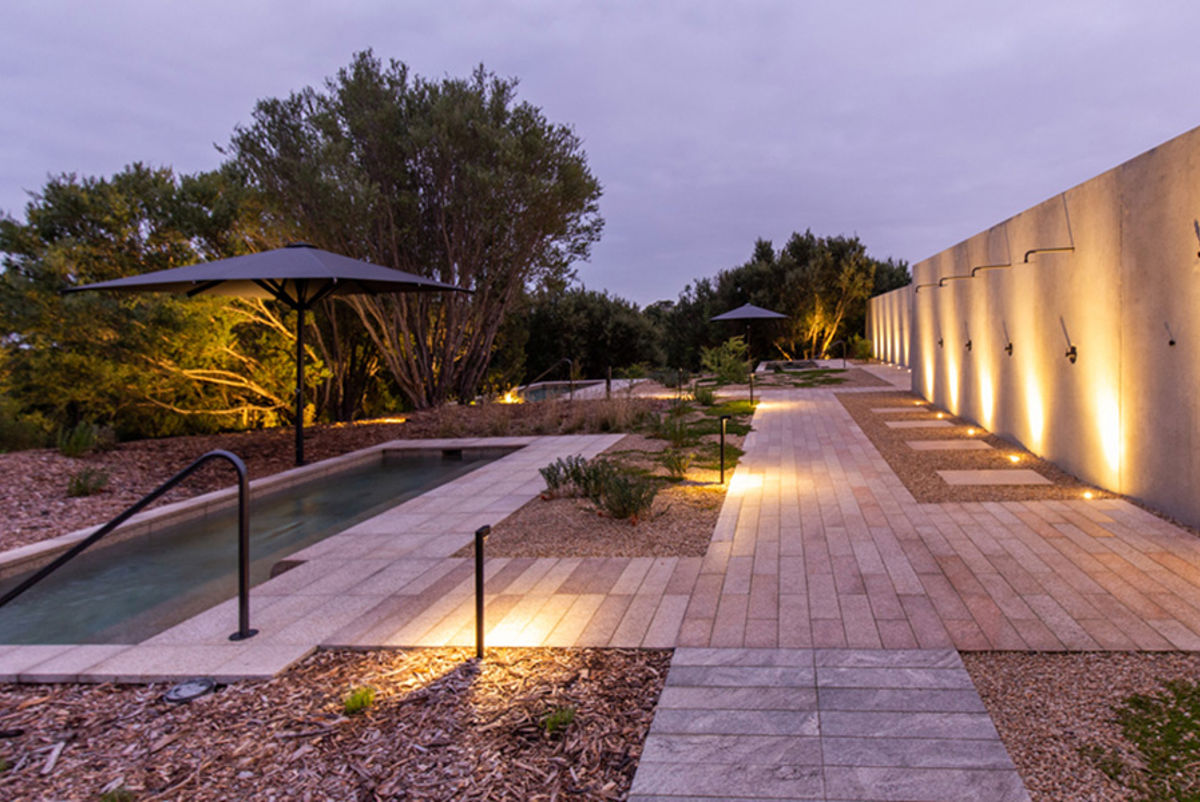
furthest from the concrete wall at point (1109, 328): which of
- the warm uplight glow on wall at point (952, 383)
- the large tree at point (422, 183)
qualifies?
the large tree at point (422, 183)

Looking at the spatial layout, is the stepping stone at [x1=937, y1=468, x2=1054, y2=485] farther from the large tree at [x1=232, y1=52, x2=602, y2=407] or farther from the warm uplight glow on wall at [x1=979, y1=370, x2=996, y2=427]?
the large tree at [x1=232, y1=52, x2=602, y2=407]

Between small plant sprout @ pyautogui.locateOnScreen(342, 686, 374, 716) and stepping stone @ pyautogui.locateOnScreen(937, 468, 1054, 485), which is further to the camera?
stepping stone @ pyautogui.locateOnScreen(937, 468, 1054, 485)

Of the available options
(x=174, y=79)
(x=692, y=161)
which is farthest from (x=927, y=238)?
(x=174, y=79)

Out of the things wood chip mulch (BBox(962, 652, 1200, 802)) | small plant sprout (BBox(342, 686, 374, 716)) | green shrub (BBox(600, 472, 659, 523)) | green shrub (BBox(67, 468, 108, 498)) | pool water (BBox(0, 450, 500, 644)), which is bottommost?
pool water (BBox(0, 450, 500, 644))

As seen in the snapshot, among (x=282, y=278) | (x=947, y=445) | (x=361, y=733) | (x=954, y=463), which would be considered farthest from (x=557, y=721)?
(x=947, y=445)

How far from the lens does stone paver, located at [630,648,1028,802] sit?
1977 mm

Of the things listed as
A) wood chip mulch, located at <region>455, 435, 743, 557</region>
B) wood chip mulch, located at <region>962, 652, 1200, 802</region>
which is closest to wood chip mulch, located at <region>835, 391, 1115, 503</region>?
wood chip mulch, located at <region>455, 435, 743, 557</region>

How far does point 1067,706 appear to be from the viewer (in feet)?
7.82

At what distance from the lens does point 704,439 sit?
30.7ft

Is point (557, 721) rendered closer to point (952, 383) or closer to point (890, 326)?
point (952, 383)

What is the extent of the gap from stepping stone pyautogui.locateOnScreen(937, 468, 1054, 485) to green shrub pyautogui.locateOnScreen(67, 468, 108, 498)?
8.03 m

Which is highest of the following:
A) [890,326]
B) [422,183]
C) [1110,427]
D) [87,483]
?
[422,183]

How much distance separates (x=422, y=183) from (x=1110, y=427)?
12249 mm

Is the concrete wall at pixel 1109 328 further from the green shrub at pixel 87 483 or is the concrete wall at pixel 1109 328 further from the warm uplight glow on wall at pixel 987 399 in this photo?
the green shrub at pixel 87 483
